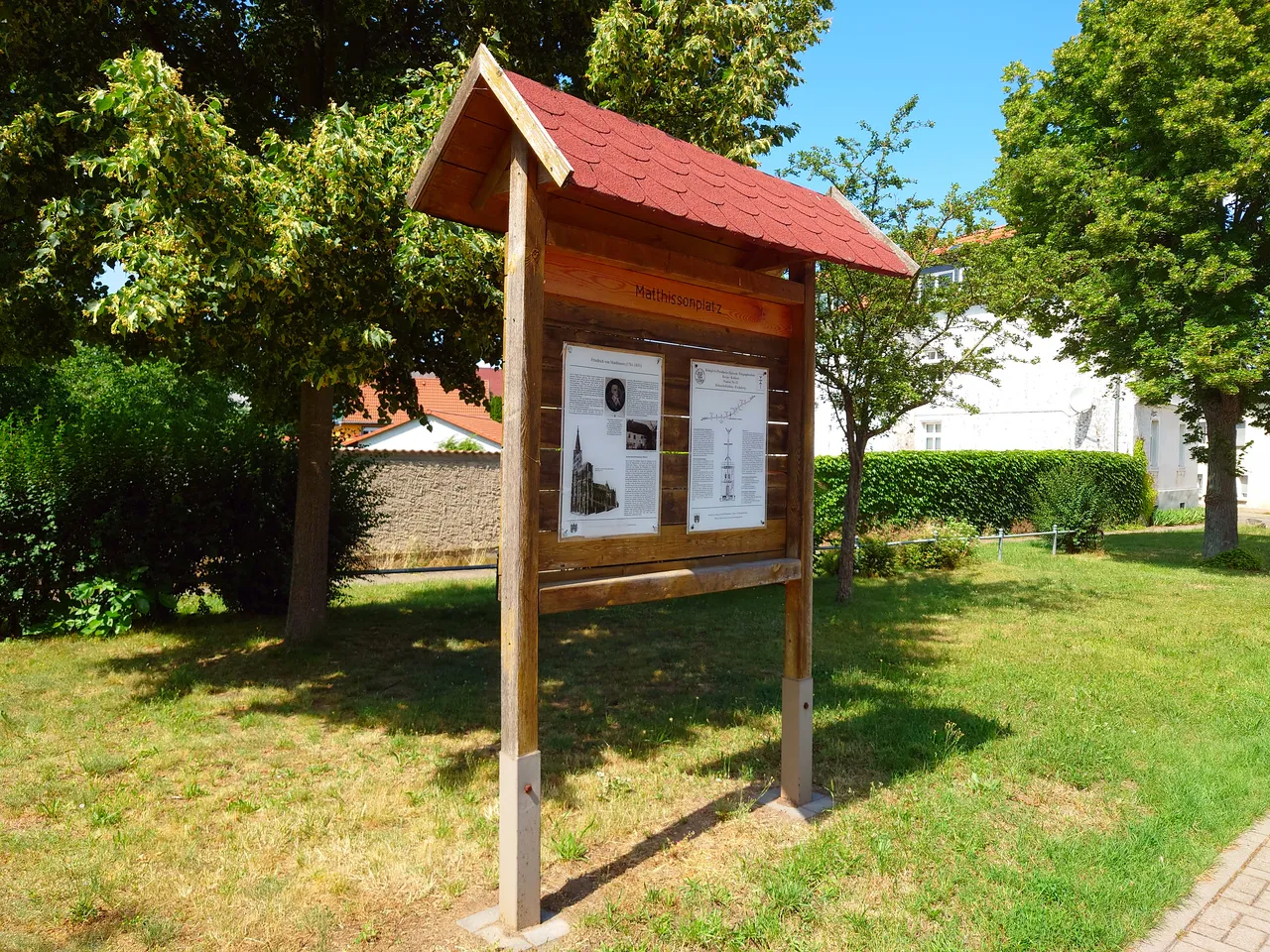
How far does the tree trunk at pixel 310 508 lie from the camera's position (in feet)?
27.7

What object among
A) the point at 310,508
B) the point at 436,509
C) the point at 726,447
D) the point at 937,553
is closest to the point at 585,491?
the point at 726,447

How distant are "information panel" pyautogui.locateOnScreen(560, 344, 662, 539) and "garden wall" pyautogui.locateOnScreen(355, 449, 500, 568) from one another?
38.0 ft

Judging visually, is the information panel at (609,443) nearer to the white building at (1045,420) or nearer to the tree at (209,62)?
the tree at (209,62)

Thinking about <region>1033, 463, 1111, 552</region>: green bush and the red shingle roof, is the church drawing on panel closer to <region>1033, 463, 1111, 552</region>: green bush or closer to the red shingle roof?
the red shingle roof

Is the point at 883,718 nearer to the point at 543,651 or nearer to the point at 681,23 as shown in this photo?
the point at 543,651

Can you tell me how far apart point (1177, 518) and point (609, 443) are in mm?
27787

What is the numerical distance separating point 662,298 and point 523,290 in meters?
0.91

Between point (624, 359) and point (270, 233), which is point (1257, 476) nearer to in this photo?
point (624, 359)

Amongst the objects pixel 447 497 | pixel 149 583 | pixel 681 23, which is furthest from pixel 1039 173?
pixel 149 583

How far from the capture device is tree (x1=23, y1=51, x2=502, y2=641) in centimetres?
514

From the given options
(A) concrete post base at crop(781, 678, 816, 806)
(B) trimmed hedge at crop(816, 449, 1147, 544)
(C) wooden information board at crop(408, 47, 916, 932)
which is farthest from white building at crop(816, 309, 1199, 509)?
(A) concrete post base at crop(781, 678, 816, 806)

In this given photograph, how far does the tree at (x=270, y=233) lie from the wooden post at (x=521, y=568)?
7.92 feet

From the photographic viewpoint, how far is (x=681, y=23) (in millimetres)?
7113

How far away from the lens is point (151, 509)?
9.34m
